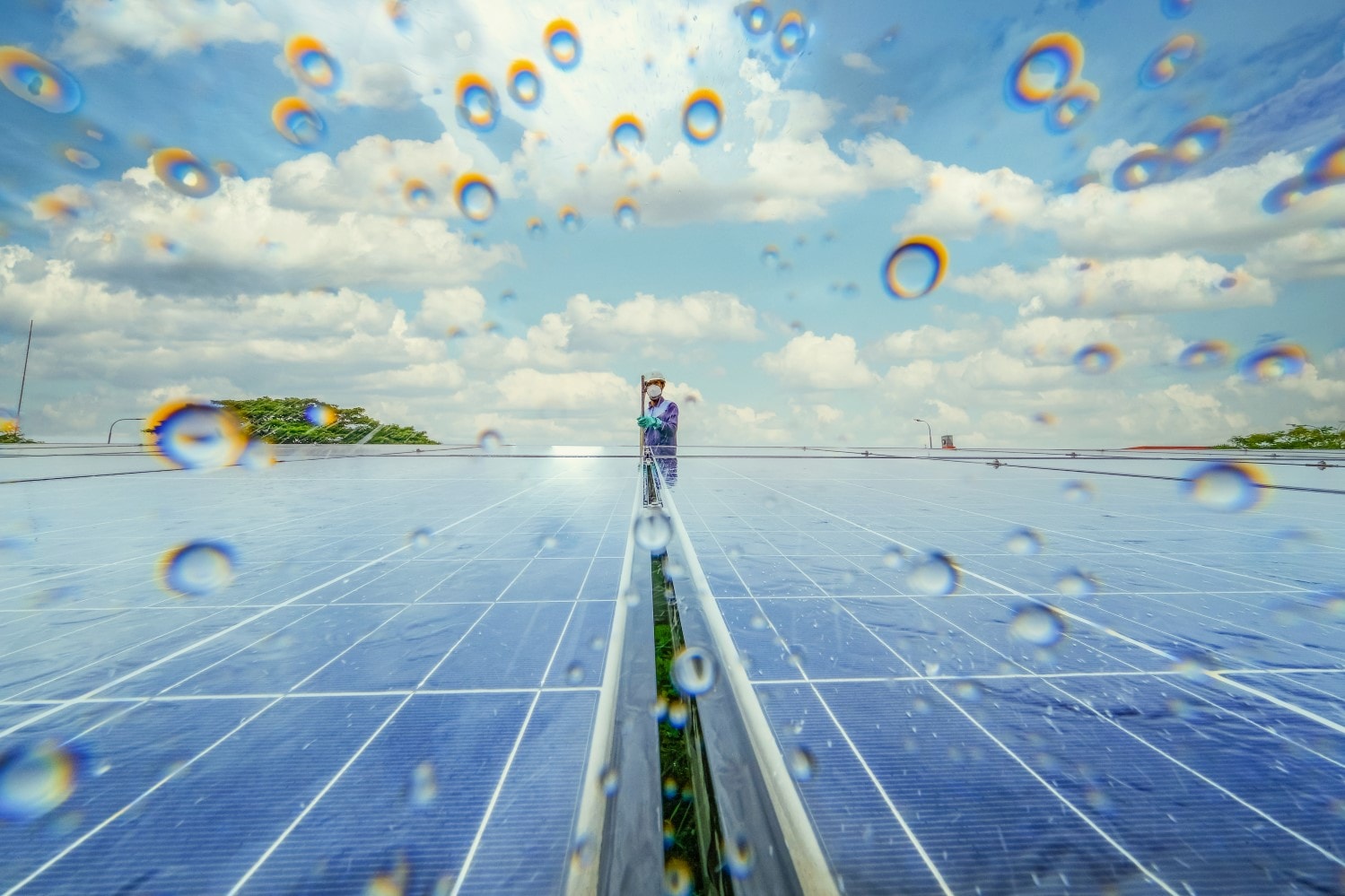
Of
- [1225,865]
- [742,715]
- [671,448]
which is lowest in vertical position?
[1225,865]

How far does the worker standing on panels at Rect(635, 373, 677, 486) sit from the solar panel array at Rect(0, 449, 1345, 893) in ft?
25.6

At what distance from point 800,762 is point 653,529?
5.37m

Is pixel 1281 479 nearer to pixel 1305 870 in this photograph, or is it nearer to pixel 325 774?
pixel 1305 870

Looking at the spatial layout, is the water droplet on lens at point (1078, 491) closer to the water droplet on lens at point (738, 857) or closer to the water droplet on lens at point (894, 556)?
the water droplet on lens at point (894, 556)

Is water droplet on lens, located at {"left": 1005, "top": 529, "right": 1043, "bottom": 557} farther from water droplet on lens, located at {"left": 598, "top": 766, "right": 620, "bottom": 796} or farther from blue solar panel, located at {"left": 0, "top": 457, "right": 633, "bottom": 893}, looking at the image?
water droplet on lens, located at {"left": 598, "top": 766, "right": 620, "bottom": 796}

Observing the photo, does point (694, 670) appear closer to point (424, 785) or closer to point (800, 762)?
point (800, 762)

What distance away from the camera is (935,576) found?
18.3 feet

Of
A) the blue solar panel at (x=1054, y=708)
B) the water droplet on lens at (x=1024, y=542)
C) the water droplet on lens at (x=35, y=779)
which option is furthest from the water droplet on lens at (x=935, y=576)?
the water droplet on lens at (x=35, y=779)

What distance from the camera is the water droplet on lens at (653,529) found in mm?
6981

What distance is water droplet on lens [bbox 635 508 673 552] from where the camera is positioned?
6.98 metres

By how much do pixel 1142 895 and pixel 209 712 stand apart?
3.96 metres

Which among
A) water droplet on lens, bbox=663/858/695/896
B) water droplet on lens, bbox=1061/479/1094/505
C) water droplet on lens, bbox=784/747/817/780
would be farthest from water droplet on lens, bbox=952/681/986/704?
water droplet on lens, bbox=1061/479/1094/505

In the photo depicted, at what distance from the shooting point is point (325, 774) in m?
2.41

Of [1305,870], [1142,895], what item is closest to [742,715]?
[1142,895]
